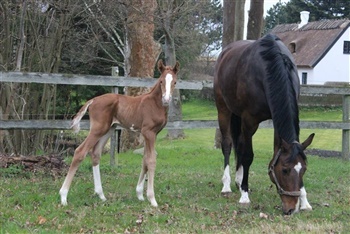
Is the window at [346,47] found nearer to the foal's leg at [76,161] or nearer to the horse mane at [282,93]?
the horse mane at [282,93]

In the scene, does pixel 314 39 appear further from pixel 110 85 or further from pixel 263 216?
pixel 263 216

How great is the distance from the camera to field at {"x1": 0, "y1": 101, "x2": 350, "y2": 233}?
5.30 metres

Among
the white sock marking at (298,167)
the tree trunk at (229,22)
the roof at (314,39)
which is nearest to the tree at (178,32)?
the tree trunk at (229,22)

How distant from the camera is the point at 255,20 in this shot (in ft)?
45.2

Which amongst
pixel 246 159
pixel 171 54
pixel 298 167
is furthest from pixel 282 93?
pixel 171 54

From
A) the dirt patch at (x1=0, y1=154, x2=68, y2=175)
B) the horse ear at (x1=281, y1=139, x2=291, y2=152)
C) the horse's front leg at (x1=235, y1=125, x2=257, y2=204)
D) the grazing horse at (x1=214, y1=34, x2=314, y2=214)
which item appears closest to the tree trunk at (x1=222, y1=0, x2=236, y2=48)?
the grazing horse at (x1=214, y1=34, x2=314, y2=214)

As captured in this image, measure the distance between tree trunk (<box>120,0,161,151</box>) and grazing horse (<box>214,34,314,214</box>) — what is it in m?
4.40

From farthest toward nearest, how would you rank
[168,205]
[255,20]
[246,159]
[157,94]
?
[255,20]
[246,159]
[157,94]
[168,205]

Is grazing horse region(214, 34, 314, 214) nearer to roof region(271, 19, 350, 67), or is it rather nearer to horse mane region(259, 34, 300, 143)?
horse mane region(259, 34, 300, 143)

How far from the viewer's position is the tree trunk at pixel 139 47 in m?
12.4

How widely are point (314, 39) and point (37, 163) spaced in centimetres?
3988

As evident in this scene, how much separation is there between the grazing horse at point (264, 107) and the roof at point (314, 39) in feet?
120

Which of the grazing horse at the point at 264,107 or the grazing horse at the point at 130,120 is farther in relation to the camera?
the grazing horse at the point at 130,120

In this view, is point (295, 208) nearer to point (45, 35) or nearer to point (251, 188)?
point (251, 188)
